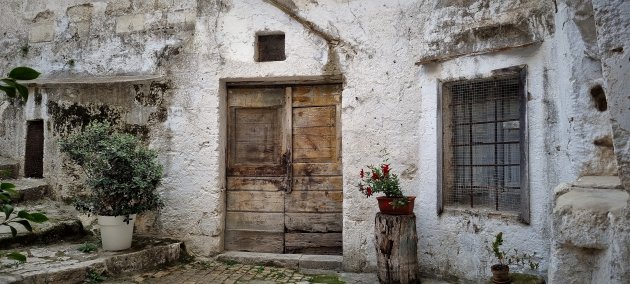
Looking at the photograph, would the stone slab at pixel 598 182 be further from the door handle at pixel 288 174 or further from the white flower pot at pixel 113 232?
the white flower pot at pixel 113 232

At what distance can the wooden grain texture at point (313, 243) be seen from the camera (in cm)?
501

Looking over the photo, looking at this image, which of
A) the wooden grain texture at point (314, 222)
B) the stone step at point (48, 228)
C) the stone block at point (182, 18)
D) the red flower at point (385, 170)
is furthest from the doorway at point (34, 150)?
the red flower at point (385, 170)

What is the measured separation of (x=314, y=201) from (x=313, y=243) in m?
0.49

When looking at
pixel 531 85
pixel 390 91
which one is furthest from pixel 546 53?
pixel 390 91

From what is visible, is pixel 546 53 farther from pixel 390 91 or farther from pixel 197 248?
pixel 197 248

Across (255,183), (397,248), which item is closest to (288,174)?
(255,183)

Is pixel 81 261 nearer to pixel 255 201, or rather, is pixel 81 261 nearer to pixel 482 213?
pixel 255 201

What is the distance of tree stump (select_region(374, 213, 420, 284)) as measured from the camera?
13.2 feet

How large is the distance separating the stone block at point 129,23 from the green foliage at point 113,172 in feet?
4.99

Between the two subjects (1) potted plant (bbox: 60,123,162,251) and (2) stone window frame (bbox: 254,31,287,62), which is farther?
(2) stone window frame (bbox: 254,31,287,62)

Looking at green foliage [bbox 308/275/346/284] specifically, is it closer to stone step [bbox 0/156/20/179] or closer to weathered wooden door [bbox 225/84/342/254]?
weathered wooden door [bbox 225/84/342/254]

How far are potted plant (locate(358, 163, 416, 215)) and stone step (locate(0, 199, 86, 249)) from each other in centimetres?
335

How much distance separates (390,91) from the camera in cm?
464

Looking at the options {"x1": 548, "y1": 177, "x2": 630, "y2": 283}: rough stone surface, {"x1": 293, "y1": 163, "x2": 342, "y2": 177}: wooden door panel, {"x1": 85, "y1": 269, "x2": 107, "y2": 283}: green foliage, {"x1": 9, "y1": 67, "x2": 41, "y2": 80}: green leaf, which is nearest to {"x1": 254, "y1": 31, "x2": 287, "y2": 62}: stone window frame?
{"x1": 293, "y1": 163, "x2": 342, "y2": 177}: wooden door panel
